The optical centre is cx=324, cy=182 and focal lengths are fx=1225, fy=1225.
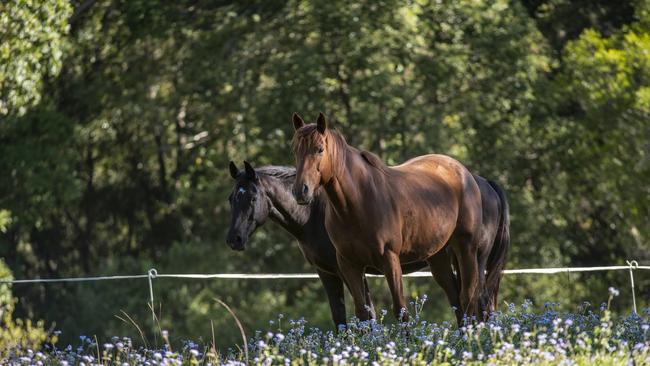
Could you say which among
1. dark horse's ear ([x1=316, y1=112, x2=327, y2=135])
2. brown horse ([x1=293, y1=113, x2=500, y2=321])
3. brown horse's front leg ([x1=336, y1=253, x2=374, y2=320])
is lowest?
brown horse's front leg ([x1=336, y1=253, x2=374, y2=320])

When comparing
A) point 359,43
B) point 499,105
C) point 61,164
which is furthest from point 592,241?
point 61,164

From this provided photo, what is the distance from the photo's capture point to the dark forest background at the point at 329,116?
20.0m

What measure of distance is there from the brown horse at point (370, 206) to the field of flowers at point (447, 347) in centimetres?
63

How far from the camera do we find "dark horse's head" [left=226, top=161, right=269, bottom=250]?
9.81 metres

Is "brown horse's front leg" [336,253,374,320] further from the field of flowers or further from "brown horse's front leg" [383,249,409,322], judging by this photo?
the field of flowers

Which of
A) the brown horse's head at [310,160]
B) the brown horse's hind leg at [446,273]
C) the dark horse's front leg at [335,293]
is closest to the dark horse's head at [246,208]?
the dark horse's front leg at [335,293]

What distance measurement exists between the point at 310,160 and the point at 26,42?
9.98m

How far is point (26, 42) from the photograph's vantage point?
55.3 feet

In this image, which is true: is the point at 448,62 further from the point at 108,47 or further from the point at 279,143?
the point at 108,47

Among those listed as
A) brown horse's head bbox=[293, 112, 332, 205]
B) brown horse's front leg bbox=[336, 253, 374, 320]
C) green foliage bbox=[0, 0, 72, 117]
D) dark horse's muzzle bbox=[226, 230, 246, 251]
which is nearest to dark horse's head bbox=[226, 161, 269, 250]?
dark horse's muzzle bbox=[226, 230, 246, 251]

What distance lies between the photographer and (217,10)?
2162 cm

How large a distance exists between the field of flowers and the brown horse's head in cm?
90

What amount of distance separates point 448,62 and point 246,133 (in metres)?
3.59

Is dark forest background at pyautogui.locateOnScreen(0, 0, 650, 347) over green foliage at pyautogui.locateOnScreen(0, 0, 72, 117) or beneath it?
beneath
